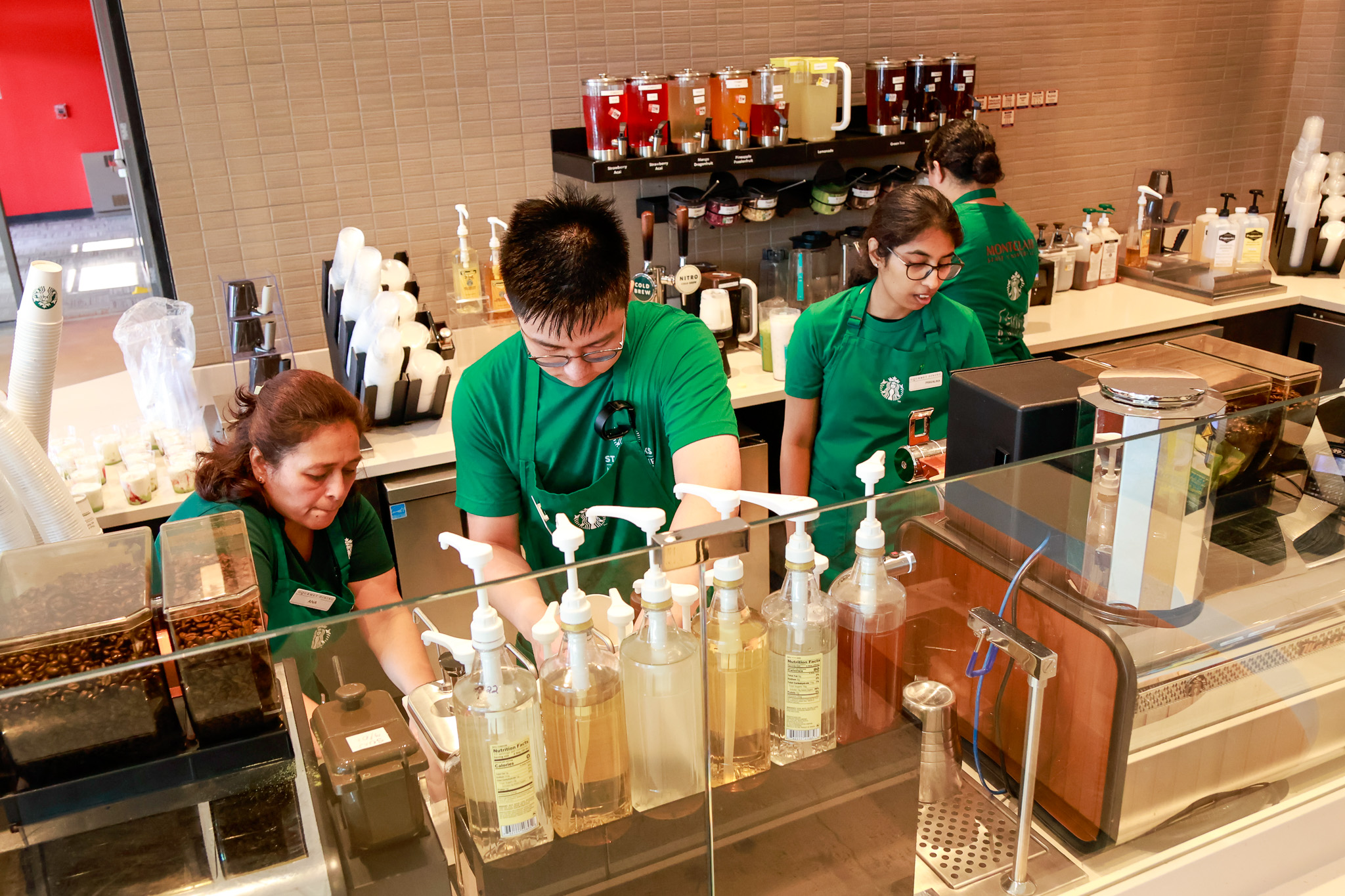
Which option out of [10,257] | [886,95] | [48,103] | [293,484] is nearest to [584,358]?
[293,484]

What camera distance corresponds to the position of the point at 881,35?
4012 millimetres

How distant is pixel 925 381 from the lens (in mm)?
2510

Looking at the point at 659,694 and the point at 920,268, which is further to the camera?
the point at 920,268

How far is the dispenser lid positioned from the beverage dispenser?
11.0ft

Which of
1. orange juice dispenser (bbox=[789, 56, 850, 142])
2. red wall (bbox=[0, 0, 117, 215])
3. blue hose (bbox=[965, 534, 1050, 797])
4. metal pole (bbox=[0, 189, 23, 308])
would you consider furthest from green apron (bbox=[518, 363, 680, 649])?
red wall (bbox=[0, 0, 117, 215])

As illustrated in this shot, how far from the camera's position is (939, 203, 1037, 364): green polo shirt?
304 centimetres

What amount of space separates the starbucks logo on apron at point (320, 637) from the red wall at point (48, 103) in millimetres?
11411

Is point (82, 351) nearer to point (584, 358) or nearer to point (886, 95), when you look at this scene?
point (886, 95)

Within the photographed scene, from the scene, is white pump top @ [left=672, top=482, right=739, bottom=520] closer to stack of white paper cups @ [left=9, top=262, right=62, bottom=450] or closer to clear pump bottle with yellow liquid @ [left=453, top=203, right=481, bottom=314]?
stack of white paper cups @ [left=9, top=262, right=62, bottom=450]

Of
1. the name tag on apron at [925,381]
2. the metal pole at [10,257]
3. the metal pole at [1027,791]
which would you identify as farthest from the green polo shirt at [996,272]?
the metal pole at [10,257]

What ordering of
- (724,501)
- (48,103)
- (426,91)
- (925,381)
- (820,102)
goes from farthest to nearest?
(48,103)
(820,102)
(426,91)
(925,381)
(724,501)

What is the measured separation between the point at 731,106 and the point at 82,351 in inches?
200

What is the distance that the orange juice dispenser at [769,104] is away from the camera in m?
3.57

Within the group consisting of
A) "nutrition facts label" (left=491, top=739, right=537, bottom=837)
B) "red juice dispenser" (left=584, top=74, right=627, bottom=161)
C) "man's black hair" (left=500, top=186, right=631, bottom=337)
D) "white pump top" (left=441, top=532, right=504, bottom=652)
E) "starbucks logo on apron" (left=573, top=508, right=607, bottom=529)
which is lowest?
"starbucks logo on apron" (left=573, top=508, right=607, bottom=529)
